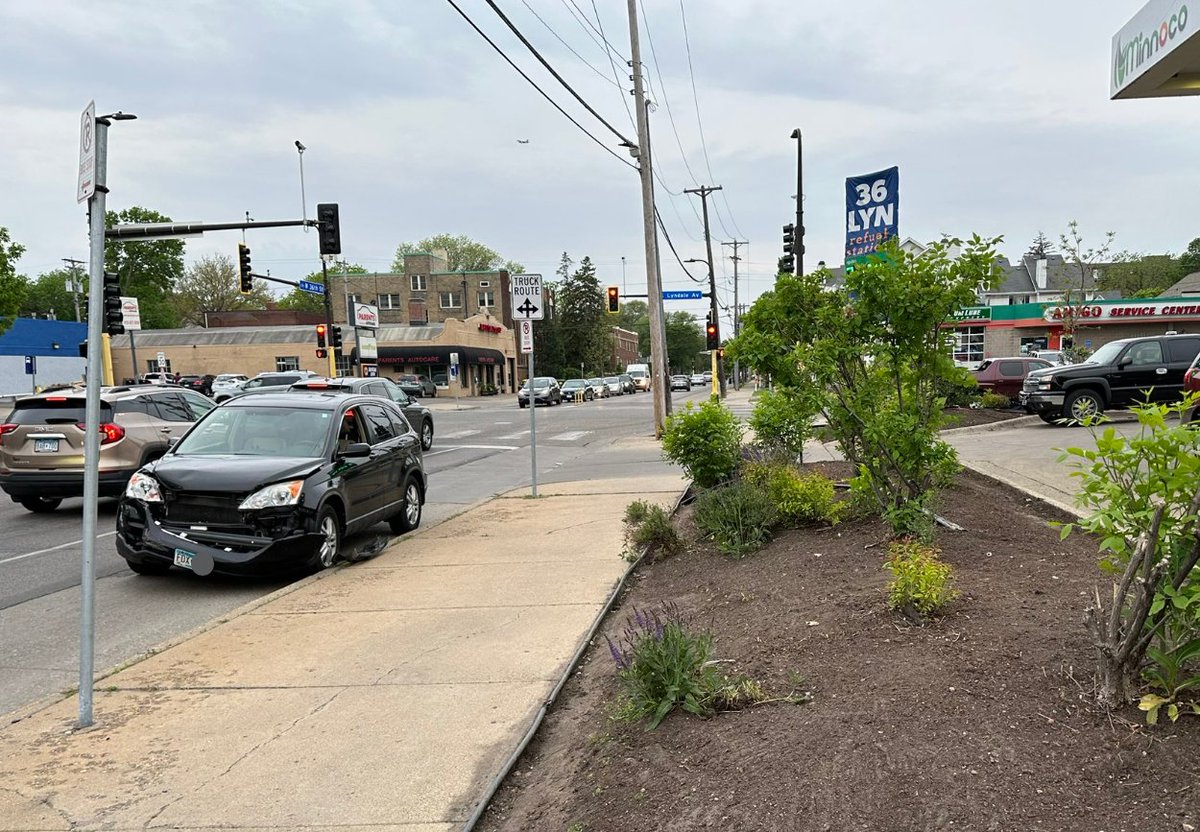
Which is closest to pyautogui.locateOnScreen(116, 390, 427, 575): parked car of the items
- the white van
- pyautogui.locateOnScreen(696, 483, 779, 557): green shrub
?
pyautogui.locateOnScreen(696, 483, 779, 557): green shrub

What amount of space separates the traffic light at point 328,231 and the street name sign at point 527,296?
44.8 ft

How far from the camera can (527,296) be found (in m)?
12.5

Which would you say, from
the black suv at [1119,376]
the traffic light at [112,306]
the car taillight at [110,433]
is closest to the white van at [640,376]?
the traffic light at [112,306]

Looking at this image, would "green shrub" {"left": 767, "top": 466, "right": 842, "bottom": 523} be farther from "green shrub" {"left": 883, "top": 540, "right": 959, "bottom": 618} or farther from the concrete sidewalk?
"green shrub" {"left": 883, "top": 540, "right": 959, "bottom": 618}

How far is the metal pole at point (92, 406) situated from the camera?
13.5 ft

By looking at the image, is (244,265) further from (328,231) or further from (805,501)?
(805,501)

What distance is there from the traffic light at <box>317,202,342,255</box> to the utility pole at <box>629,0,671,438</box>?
870 centimetres

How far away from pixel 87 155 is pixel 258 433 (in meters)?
4.52

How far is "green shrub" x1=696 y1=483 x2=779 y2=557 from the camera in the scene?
23.1 feet

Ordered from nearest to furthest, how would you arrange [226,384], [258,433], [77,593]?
[77,593] → [258,433] → [226,384]

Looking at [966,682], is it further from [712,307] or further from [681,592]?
[712,307]

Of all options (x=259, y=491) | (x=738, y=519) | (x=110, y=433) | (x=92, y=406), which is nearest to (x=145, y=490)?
(x=259, y=491)

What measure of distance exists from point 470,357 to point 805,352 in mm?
62936

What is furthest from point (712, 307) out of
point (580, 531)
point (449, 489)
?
point (580, 531)
